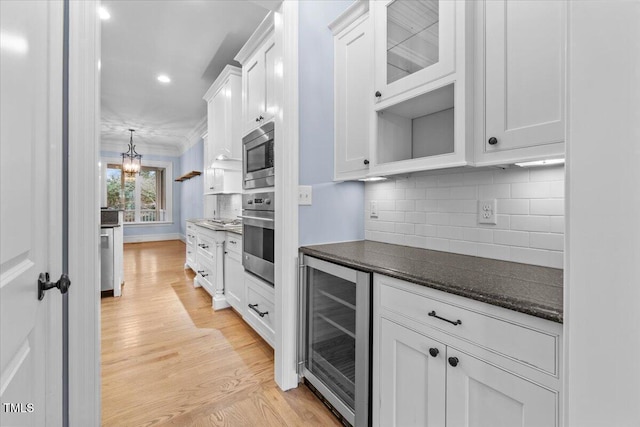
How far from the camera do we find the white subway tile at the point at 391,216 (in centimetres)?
189

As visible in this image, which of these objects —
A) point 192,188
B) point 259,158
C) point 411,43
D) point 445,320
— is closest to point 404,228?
point 445,320

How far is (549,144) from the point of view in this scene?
1040 millimetres

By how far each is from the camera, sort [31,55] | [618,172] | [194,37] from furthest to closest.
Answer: [194,37] < [31,55] < [618,172]

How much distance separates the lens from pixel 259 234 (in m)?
2.25

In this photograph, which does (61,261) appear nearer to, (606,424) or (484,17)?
(606,424)

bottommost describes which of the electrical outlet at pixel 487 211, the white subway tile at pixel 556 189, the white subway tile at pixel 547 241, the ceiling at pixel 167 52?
the white subway tile at pixel 547 241

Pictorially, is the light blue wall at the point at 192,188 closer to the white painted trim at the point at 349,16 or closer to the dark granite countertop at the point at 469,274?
the white painted trim at the point at 349,16

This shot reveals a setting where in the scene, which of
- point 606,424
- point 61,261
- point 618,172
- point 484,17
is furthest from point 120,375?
point 484,17

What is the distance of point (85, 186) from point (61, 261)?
0.99ft

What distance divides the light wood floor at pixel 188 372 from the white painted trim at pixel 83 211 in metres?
0.50

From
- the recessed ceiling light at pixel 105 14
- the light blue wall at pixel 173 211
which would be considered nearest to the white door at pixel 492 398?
the recessed ceiling light at pixel 105 14

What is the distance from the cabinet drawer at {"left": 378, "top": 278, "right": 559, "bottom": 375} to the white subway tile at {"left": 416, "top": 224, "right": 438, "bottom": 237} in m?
0.61

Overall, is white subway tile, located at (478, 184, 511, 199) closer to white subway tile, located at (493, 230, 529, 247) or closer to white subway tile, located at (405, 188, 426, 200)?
white subway tile, located at (493, 230, 529, 247)

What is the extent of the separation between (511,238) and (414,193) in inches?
23.3
